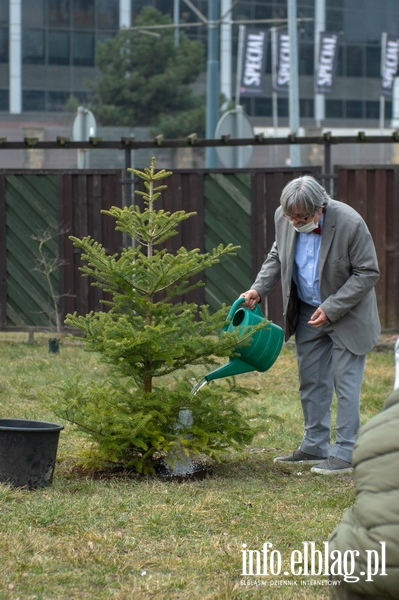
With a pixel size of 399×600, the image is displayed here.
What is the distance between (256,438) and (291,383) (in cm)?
225

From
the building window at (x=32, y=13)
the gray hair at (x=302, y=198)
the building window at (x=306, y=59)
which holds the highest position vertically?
the building window at (x=32, y=13)

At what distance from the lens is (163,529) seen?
437 centimetres

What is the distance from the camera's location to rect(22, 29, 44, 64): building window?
5200 cm

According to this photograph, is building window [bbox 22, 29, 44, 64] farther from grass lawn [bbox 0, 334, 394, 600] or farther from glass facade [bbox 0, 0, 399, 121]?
grass lawn [bbox 0, 334, 394, 600]

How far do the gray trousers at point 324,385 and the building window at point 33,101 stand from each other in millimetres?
49105

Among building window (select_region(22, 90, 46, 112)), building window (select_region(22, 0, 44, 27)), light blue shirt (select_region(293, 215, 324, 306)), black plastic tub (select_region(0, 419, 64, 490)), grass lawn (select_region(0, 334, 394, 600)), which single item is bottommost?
grass lawn (select_region(0, 334, 394, 600))

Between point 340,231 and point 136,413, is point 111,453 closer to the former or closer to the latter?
point 136,413

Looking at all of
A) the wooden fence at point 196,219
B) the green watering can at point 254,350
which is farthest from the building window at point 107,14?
the green watering can at point 254,350

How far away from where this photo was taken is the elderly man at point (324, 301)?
5551 mm

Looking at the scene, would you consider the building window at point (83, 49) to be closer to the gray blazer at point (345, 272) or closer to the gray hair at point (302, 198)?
the gray blazer at point (345, 272)

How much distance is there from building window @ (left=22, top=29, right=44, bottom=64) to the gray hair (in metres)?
49.2

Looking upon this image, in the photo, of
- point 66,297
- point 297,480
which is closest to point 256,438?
point 297,480

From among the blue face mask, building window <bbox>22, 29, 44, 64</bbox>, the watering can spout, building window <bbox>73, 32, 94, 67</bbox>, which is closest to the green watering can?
the watering can spout

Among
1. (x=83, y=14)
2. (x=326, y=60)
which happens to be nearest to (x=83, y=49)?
(x=83, y=14)
